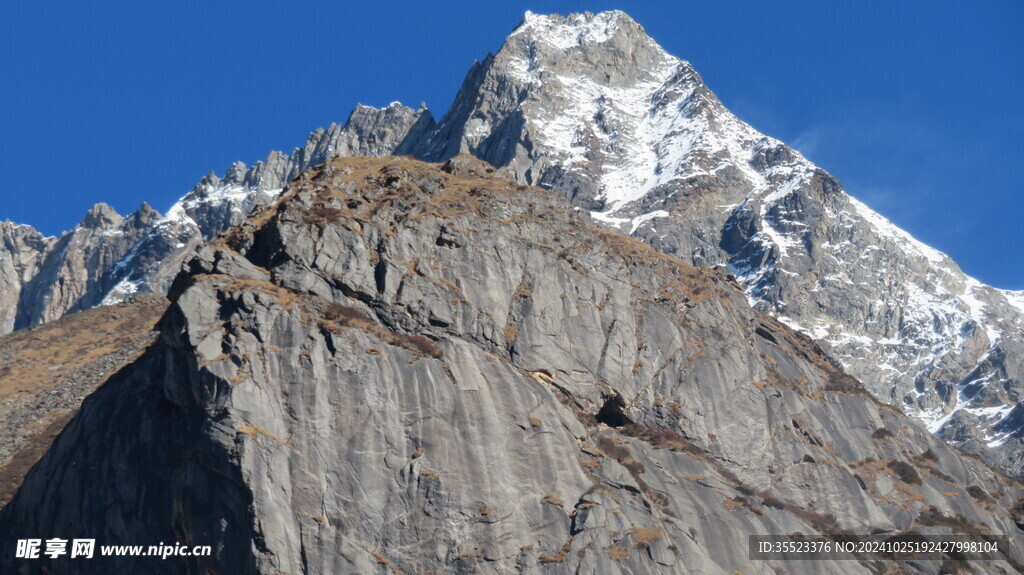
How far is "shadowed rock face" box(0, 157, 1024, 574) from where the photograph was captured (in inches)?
2101

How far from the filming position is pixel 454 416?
2272 inches

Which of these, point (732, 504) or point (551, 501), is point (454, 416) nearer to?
point (551, 501)

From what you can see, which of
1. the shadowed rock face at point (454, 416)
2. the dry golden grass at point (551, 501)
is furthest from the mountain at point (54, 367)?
the dry golden grass at point (551, 501)

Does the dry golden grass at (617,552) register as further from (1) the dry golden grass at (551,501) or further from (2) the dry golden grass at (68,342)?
(2) the dry golden grass at (68,342)

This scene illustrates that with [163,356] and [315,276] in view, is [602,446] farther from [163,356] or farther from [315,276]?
[163,356]

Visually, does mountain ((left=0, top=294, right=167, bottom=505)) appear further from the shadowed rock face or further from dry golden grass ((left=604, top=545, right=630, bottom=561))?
dry golden grass ((left=604, top=545, right=630, bottom=561))

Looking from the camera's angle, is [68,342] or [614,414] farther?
[68,342]

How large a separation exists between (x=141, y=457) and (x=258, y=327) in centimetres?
1012

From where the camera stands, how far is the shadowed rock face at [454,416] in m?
53.4

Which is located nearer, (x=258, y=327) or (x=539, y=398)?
(x=258, y=327)

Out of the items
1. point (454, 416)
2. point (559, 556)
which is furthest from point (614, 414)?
point (559, 556)

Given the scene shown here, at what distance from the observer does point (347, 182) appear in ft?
239

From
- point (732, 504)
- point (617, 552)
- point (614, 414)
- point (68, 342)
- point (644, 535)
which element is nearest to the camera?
point (617, 552)

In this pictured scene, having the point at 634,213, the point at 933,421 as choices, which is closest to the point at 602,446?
the point at 634,213
